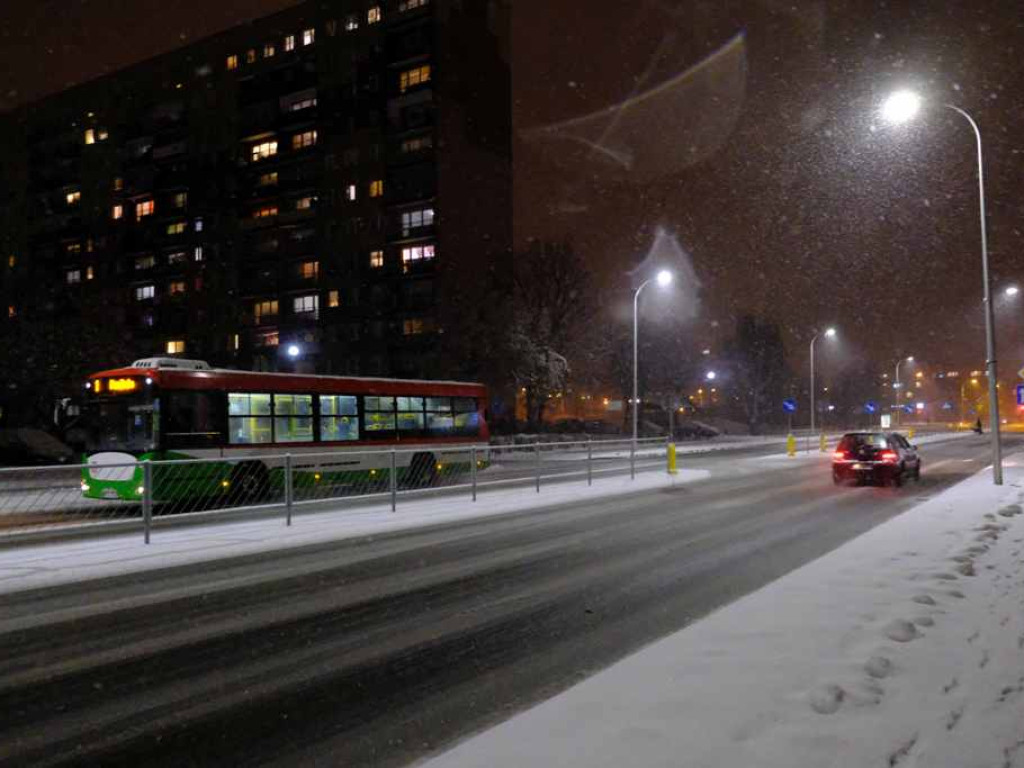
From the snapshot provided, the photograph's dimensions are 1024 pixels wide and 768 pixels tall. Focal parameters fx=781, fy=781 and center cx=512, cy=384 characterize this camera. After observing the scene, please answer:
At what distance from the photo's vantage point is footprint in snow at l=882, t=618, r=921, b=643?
5750 millimetres

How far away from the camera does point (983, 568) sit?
→ 8.42 meters

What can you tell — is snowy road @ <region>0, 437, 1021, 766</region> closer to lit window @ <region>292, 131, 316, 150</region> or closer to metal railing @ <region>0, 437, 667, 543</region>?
metal railing @ <region>0, 437, 667, 543</region>

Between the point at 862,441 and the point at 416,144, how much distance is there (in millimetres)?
44969

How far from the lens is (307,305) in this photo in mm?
61500

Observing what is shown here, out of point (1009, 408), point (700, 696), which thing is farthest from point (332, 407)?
point (1009, 408)

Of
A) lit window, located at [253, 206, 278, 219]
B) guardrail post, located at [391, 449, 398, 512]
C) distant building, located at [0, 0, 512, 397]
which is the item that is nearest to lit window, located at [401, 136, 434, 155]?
distant building, located at [0, 0, 512, 397]

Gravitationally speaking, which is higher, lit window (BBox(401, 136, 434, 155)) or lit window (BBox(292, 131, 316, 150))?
lit window (BBox(292, 131, 316, 150))

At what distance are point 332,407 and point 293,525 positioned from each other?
6326 mm

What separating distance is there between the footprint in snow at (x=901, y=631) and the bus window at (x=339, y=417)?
50.4 ft

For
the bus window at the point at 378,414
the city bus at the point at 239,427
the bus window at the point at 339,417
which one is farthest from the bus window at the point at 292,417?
the bus window at the point at 378,414

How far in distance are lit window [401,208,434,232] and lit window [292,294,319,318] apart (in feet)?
30.2

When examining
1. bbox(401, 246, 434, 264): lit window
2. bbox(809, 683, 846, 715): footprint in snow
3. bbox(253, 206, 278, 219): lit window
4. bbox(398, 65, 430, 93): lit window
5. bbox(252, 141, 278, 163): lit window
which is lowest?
bbox(809, 683, 846, 715): footprint in snow

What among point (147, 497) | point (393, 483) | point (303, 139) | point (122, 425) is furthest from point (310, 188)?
point (147, 497)

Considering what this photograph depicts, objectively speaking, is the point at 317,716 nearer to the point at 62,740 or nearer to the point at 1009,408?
the point at 62,740
